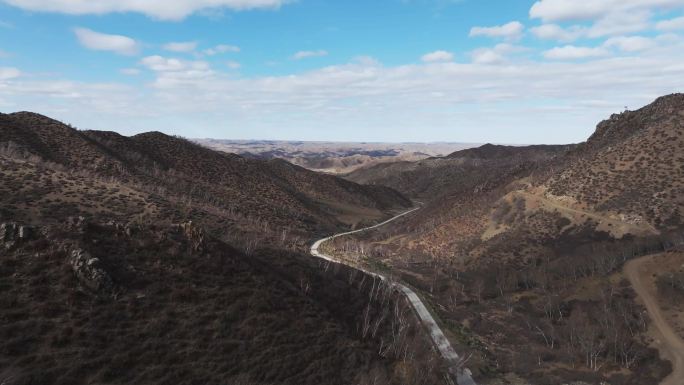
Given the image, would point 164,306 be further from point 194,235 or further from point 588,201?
point 588,201

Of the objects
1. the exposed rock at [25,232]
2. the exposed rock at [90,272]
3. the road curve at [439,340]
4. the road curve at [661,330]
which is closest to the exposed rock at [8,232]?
the exposed rock at [25,232]

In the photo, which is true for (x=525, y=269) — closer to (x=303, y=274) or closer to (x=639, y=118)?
(x=303, y=274)

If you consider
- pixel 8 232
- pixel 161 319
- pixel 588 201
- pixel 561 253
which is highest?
pixel 8 232

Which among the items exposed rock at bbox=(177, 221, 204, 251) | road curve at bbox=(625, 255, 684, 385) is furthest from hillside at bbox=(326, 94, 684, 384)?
exposed rock at bbox=(177, 221, 204, 251)

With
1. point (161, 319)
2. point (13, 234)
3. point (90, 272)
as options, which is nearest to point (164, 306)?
point (161, 319)

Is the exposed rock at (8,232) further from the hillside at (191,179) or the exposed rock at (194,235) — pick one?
the hillside at (191,179)
